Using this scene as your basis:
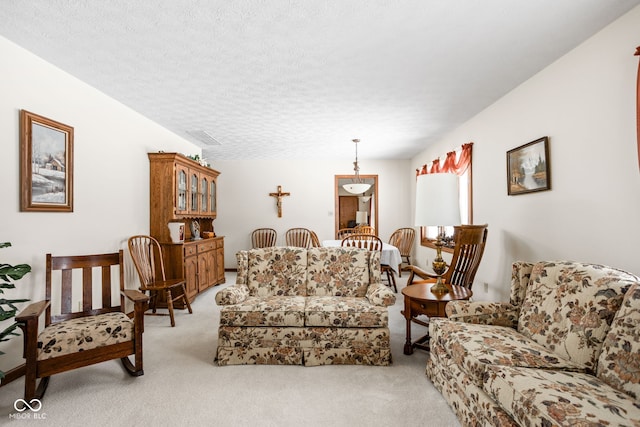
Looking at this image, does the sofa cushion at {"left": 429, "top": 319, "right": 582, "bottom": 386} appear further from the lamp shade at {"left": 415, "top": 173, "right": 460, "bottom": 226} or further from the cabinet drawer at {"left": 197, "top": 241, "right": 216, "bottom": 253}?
the cabinet drawer at {"left": 197, "top": 241, "right": 216, "bottom": 253}

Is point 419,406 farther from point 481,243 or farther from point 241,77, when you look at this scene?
point 241,77

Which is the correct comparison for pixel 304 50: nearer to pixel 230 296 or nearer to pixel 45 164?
pixel 230 296

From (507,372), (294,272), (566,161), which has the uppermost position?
(566,161)

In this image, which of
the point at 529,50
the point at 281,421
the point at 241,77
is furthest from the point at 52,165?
the point at 529,50

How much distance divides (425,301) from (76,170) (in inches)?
132

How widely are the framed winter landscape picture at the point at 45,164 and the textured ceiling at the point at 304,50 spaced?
0.56 meters

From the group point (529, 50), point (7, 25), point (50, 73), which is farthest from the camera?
point (50, 73)

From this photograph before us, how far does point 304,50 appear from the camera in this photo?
248cm

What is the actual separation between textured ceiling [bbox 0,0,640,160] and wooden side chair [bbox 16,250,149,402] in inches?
64.9

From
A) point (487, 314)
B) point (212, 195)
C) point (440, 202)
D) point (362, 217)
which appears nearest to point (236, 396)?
point (487, 314)

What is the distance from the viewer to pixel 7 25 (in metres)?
2.17

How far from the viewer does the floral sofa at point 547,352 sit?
4.39 feet

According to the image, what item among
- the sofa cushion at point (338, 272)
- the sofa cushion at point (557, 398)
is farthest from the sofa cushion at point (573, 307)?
the sofa cushion at point (338, 272)

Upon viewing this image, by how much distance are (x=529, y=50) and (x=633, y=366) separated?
223 centimetres
